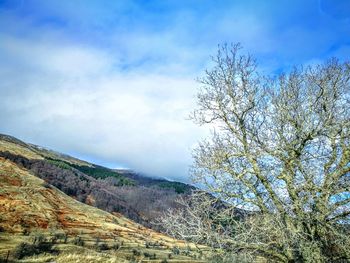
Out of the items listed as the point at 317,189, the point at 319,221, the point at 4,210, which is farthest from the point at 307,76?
the point at 4,210

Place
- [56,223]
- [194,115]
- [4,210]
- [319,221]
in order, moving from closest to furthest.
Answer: [319,221], [194,115], [4,210], [56,223]

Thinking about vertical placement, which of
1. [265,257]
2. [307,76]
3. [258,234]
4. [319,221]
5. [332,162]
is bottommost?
[265,257]

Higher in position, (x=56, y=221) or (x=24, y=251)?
(x=24, y=251)

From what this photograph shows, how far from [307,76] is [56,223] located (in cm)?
6031

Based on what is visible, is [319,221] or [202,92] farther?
[202,92]

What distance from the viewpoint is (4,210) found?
5762cm

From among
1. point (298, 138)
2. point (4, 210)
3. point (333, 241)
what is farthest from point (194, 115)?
point (4, 210)

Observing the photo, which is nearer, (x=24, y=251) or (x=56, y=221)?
(x=24, y=251)

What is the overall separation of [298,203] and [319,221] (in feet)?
3.09

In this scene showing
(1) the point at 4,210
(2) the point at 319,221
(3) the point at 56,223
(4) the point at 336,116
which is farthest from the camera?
(3) the point at 56,223

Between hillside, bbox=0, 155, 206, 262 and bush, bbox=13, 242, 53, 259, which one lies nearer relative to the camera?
bush, bbox=13, 242, 53, 259

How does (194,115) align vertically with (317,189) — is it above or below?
above

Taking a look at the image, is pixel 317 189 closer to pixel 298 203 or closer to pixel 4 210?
pixel 298 203

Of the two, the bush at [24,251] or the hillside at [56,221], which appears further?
the hillside at [56,221]
